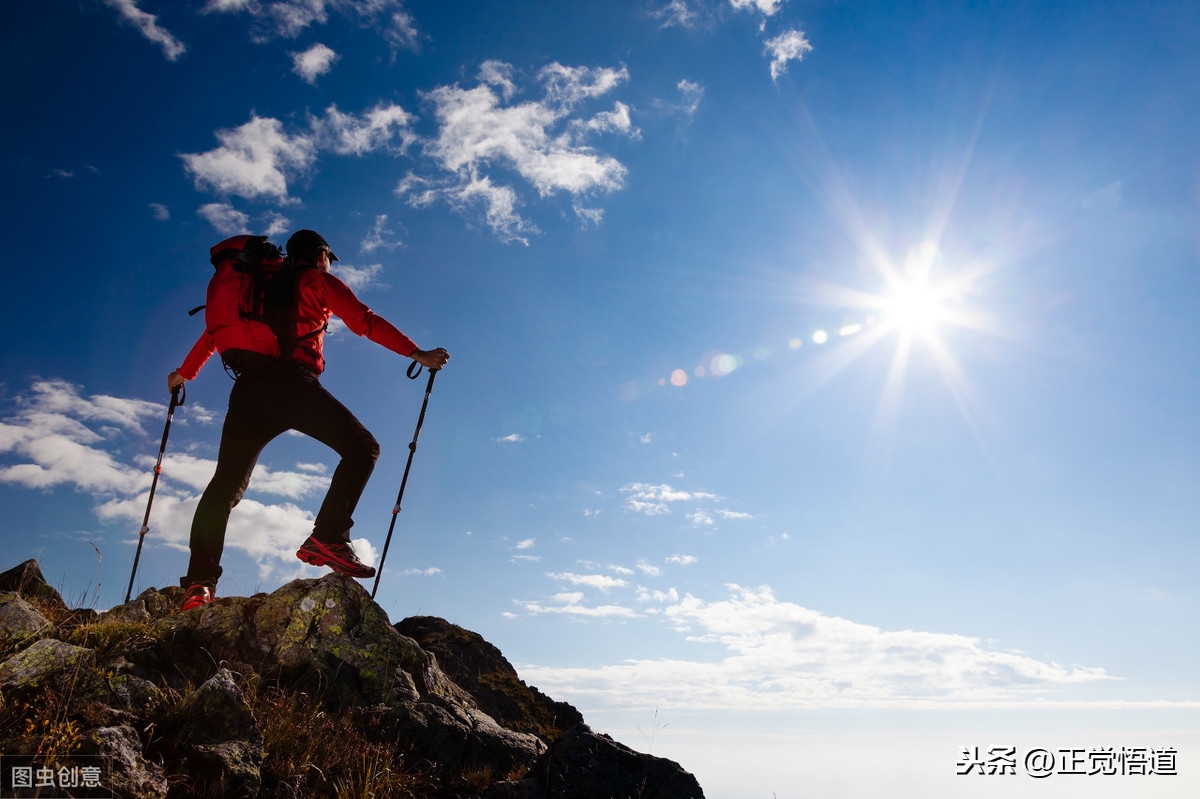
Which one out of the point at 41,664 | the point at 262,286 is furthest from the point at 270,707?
the point at 262,286

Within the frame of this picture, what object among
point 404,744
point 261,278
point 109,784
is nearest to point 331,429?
point 261,278

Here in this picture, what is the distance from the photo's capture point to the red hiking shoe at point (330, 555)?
799 cm

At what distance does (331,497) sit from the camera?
805 centimetres

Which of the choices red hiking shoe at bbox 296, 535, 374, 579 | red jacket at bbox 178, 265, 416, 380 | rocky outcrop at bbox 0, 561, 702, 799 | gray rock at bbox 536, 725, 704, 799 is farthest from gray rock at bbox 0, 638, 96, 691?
gray rock at bbox 536, 725, 704, 799

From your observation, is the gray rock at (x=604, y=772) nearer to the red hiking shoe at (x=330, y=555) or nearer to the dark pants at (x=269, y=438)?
the red hiking shoe at (x=330, y=555)

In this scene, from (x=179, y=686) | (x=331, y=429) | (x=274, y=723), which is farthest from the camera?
(x=331, y=429)

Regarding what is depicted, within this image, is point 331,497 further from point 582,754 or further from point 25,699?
point 582,754

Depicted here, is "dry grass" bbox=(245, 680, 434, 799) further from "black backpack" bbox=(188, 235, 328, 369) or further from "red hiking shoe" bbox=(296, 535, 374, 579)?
"black backpack" bbox=(188, 235, 328, 369)

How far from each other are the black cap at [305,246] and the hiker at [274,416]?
253 mm

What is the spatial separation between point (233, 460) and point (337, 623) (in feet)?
6.90

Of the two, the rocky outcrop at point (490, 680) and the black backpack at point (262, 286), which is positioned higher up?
the black backpack at point (262, 286)

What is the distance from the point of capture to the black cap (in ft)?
27.6

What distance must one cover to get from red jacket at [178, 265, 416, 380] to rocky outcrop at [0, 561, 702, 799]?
102 inches

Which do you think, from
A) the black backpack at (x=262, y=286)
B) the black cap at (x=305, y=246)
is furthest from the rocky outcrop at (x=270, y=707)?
the black cap at (x=305, y=246)
